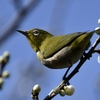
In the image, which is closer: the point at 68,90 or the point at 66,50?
the point at 68,90

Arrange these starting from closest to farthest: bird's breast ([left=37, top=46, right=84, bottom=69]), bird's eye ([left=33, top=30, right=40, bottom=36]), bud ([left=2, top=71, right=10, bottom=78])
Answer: bird's breast ([left=37, top=46, right=84, bottom=69]) < bud ([left=2, top=71, right=10, bottom=78]) < bird's eye ([left=33, top=30, right=40, bottom=36])

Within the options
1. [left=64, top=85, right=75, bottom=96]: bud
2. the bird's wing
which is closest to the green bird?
the bird's wing

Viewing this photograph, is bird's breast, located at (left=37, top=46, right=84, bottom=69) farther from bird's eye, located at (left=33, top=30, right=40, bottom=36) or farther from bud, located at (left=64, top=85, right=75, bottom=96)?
bird's eye, located at (left=33, top=30, right=40, bottom=36)

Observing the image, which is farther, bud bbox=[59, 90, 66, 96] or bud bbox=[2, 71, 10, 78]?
bud bbox=[2, 71, 10, 78]

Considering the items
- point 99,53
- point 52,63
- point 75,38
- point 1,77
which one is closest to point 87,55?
point 99,53

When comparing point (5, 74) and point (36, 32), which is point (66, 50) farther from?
point (36, 32)

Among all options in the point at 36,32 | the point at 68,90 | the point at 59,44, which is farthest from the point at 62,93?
the point at 36,32

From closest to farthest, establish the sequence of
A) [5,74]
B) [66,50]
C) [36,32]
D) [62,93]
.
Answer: [62,93] < [66,50] < [5,74] < [36,32]

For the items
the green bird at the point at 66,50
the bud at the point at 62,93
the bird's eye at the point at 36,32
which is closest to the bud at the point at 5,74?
the green bird at the point at 66,50

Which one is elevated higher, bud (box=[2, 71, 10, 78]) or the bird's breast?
bud (box=[2, 71, 10, 78])

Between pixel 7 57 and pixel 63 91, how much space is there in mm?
841

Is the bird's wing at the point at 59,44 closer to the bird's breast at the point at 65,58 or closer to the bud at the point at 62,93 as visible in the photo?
the bird's breast at the point at 65,58

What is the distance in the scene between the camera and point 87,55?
6.94 feet

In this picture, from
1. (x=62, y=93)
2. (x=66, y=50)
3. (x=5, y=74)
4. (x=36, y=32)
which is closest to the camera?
(x=62, y=93)
